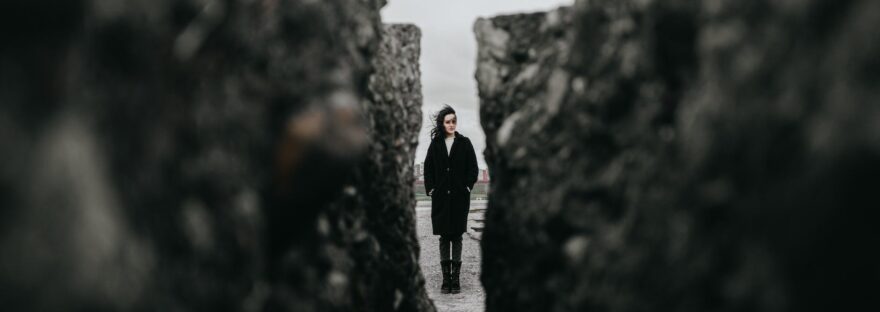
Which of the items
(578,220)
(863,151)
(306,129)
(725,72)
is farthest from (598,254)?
(306,129)

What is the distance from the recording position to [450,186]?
5938 millimetres

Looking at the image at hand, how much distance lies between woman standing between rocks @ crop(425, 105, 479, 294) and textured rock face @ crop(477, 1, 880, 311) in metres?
3.37

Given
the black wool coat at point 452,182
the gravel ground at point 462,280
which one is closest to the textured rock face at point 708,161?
the gravel ground at point 462,280

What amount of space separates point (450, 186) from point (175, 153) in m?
4.46

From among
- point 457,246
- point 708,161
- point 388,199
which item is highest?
point 457,246

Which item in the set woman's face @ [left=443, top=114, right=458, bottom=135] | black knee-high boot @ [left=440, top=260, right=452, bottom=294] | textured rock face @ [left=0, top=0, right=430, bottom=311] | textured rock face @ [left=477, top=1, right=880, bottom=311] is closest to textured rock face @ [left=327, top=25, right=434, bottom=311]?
textured rock face @ [left=0, top=0, right=430, bottom=311]

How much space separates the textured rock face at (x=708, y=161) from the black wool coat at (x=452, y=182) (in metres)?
3.36

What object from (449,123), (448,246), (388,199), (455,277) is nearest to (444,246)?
(448,246)

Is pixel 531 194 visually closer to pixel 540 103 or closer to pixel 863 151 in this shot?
pixel 540 103

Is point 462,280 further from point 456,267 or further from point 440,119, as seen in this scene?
point 440,119

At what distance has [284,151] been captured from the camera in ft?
5.84

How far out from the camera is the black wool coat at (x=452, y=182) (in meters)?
5.82

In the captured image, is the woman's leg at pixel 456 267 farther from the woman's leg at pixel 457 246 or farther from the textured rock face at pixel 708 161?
the textured rock face at pixel 708 161

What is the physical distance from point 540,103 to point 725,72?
40.6 inches
